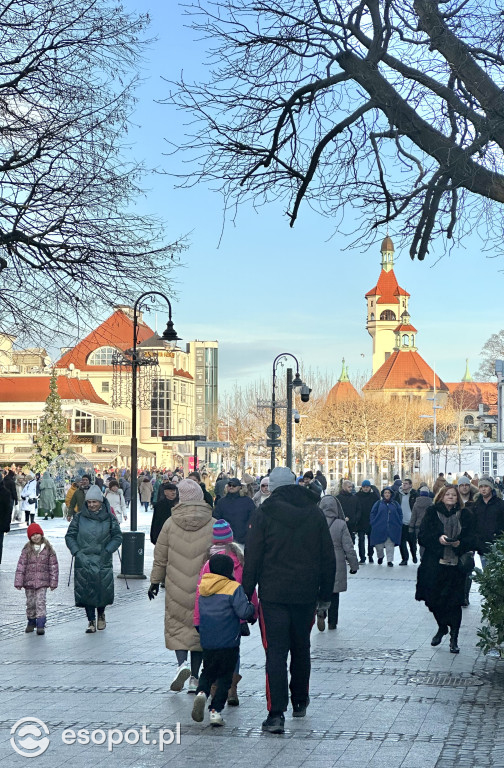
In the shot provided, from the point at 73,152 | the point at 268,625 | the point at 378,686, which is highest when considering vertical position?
the point at 73,152

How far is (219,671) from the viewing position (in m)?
8.58

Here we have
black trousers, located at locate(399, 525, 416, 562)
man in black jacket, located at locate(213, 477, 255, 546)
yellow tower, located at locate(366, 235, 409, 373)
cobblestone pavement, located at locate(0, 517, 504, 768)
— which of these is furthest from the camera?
yellow tower, located at locate(366, 235, 409, 373)

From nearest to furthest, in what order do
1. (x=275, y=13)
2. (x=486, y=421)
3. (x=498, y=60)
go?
(x=498, y=60) < (x=275, y=13) < (x=486, y=421)

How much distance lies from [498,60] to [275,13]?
1731 millimetres

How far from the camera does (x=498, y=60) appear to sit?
910 cm

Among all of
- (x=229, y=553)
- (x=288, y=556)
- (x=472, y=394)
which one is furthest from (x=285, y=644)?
(x=472, y=394)

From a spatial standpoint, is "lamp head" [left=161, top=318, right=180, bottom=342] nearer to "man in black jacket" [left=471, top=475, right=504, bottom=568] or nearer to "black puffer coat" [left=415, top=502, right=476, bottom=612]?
"man in black jacket" [left=471, top=475, right=504, bottom=568]

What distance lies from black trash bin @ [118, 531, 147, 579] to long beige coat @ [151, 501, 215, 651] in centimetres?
1081

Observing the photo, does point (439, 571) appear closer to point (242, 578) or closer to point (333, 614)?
point (333, 614)

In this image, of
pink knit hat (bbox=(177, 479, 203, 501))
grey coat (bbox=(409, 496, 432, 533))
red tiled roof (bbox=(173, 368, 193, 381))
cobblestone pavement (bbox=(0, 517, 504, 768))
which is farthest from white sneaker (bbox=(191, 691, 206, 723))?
red tiled roof (bbox=(173, 368, 193, 381))

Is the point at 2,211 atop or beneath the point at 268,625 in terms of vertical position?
atop

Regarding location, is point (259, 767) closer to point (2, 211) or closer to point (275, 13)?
point (275, 13)

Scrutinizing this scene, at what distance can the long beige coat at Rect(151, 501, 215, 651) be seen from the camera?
9766mm

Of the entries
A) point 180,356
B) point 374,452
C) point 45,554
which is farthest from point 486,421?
point 45,554
